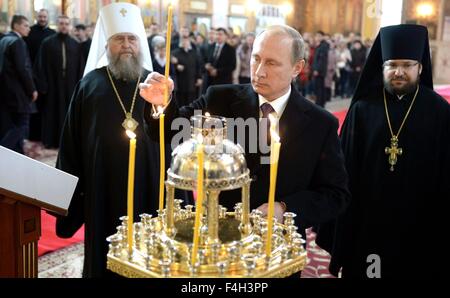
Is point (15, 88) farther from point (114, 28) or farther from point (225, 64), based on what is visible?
point (225, 64)

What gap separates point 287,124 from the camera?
2.34 m

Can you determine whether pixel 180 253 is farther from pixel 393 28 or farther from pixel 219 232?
pixel 393 28

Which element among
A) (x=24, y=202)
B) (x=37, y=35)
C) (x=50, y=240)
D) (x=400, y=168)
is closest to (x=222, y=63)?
(x=37, y=35)

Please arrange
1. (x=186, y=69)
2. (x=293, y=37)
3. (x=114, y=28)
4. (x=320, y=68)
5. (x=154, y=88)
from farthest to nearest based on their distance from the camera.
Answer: (x=320, y=68), (x=186, y=69), (x=114, y=28), (x=293, y=37), (x=154, y=88)

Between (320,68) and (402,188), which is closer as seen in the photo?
(402,188)

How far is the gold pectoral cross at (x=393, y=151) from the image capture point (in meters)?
3.56

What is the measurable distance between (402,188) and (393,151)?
0.25 m

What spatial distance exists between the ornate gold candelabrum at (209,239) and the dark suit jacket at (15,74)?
639 centimetres

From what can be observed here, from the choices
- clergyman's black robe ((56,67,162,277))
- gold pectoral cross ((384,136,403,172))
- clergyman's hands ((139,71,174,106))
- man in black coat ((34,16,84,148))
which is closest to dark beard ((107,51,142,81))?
clergyman's black robe ((56,67,162,277))

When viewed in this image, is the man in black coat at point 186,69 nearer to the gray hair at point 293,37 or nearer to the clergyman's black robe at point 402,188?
the clergyman's black robe at point 402,188

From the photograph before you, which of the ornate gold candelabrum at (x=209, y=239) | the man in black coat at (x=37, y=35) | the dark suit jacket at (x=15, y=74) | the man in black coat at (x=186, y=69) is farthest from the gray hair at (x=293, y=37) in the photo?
the man in black coat at (x=186, y=69)
